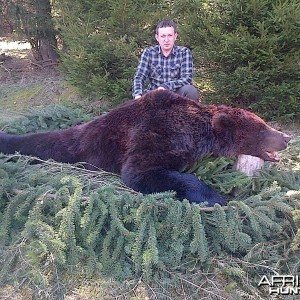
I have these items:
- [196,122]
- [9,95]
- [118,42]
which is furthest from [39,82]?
[196,122]

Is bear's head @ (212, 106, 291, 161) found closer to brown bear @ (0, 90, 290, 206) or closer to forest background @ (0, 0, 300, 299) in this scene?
brown bear @ (0, 90, 290, 206)

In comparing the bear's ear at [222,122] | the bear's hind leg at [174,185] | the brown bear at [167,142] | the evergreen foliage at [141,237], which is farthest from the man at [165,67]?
the evergreen foliage at [141,237]

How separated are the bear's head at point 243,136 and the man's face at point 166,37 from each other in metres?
1.86

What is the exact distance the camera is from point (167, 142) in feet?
12.7

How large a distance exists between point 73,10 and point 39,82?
2552 millimetres

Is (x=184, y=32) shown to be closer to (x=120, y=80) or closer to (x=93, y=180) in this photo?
(x=120, y=80)

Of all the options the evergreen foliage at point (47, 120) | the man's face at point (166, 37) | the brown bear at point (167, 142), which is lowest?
the evergreen foliage at point (47, 120)

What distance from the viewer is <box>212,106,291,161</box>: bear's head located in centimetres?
403

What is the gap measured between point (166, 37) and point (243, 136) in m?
2.11

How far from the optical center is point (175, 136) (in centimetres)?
392

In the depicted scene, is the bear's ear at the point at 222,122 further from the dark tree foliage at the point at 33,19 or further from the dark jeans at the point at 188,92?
the dark tree foliage at the point at 33,19

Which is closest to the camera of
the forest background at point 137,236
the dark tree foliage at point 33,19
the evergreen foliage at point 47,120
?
the forest background at point 137,236

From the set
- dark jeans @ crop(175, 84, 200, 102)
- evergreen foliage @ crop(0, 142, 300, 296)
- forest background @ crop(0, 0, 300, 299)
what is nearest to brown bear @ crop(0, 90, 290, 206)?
forest background @ crop(0, 0, 300, 299)

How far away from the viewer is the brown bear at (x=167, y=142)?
3711 millimetres
